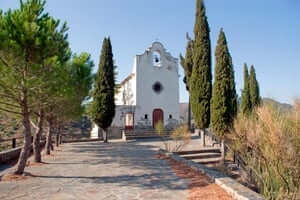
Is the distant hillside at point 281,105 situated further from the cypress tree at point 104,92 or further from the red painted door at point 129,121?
the red painted door at point 129,121

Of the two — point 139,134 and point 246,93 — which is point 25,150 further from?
point 246,93

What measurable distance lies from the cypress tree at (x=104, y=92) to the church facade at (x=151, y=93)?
3.75 metres

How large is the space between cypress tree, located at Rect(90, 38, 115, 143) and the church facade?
3.75 metres

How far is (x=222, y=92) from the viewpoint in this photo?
476 inches

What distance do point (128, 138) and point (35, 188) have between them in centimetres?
1486

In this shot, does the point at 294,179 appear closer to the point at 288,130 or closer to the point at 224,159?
the point at 288,130

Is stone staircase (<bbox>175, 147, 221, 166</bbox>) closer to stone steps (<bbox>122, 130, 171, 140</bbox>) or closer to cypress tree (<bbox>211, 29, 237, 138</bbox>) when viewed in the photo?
cypress tree (<bbox>211, 29, 237, 138</bbox>)

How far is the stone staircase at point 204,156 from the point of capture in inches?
423

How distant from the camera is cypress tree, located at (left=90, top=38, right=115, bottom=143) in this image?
59.5 feet

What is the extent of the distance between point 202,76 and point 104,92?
8.70 meters

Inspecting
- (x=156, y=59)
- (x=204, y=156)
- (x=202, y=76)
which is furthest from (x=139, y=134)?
(x=204, y=156)

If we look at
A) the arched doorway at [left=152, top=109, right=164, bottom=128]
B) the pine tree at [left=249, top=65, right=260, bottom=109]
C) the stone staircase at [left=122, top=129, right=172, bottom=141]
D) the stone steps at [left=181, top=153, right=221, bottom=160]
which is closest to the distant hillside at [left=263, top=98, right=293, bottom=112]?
the stone steps at [left=181, top=153, right=221, bottom=160]

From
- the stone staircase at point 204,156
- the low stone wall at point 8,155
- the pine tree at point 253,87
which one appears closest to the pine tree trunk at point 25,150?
the low stone wall at point 8,155

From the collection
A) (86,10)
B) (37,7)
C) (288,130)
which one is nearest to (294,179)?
(288,130)
